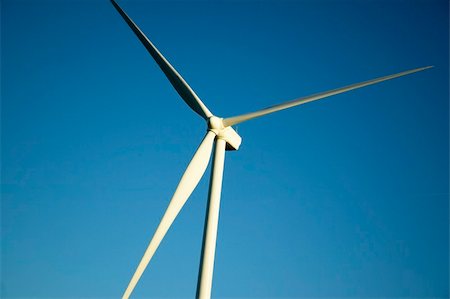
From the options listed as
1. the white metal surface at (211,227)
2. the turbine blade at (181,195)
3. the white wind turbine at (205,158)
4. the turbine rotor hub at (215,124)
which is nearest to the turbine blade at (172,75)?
the white wind turbine at (205,158)

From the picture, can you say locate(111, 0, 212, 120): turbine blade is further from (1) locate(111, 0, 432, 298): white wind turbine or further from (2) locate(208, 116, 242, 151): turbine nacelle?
(2) locate(208, 116, 242, 151): turbine nacelle

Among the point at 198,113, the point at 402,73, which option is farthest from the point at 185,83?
the point at 402,73

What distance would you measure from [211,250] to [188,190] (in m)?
2.88

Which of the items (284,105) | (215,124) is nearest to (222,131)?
(215,124)

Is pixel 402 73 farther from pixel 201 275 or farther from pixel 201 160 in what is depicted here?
pixel 201 275

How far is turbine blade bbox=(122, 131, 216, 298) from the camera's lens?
19.2 meters

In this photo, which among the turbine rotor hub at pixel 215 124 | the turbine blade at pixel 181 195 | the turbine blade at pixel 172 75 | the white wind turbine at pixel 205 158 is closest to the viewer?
the turbine blade at pixel 181 195

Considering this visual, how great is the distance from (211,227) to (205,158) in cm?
338

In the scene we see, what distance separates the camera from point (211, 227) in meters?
20.2

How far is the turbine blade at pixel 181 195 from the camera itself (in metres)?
19.2

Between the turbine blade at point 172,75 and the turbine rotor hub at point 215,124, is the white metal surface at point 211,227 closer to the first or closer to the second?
the turbine rotor hub at point 215,124

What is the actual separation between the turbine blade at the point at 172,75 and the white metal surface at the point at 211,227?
206 centimetres

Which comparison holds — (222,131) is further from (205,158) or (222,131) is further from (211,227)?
(211,227)

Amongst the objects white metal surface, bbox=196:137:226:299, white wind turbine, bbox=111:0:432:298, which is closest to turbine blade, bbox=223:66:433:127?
white wind turbine, bbox=111:0:432:298
